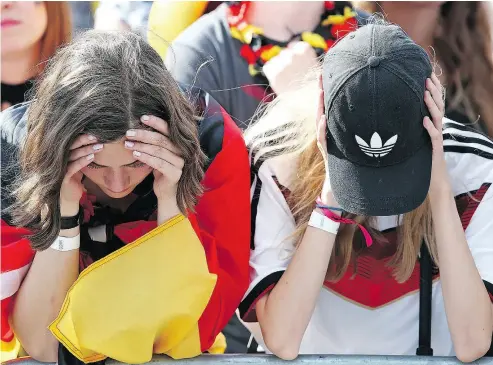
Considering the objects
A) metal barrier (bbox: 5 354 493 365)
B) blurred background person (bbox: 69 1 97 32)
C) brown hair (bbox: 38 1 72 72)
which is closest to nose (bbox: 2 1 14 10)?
brown hair (bbox: 38 1 72 72)

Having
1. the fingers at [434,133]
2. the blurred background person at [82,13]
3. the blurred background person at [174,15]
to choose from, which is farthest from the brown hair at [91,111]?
the blurred background person at [82,13]

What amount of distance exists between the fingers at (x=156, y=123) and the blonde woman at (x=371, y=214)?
0.30 meters

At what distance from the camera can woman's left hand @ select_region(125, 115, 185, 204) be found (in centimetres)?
190

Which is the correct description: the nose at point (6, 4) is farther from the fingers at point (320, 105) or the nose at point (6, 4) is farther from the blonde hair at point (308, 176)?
the fingers at point (320, 105)

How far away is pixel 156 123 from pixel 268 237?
1.35ft

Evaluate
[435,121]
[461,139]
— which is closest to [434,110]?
[435,121]

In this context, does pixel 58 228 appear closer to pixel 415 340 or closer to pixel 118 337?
pixel 118 337

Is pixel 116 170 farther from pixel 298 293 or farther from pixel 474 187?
pixel 474 187

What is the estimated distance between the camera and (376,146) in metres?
1.94

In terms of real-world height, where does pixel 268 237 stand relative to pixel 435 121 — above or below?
below

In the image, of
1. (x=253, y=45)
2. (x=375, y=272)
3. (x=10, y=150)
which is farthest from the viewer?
(x=253, y=45)

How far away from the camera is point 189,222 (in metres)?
2.04

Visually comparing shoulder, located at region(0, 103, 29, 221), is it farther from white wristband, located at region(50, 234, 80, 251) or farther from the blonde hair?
the blonde hair

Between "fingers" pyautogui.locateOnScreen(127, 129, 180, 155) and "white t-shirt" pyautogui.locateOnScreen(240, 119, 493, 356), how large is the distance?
0.92ft
